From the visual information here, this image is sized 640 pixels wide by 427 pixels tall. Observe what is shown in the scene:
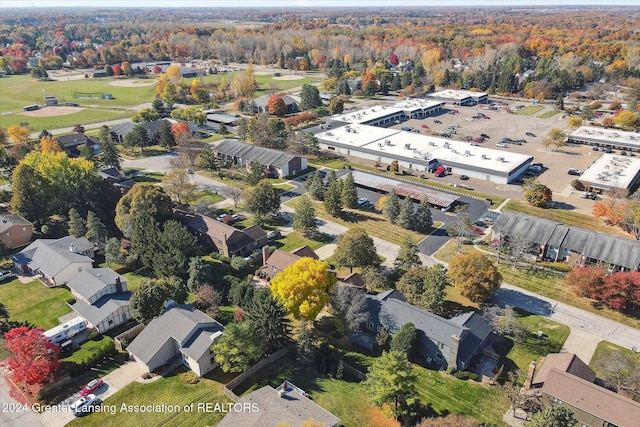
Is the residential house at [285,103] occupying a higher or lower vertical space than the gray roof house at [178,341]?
higher

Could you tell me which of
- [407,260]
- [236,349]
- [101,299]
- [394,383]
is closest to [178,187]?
[101,299]

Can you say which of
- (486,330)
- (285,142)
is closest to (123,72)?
(285,142)

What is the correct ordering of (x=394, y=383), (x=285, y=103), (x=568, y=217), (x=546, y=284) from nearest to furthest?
(x=394, y=383) < (x=546, y=284) < (x=568, y=217) < (x=285, y=103)

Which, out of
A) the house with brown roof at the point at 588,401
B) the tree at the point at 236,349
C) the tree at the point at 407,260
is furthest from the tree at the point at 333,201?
the house with brown roof at the point at 588,401

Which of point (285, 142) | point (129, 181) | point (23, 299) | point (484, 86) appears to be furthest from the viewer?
point (484, 86)

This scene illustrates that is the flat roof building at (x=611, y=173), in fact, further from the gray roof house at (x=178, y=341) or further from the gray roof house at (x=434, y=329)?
the gray roof house at (x=178, y=341)

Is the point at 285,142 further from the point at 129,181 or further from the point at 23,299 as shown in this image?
the point at 23,299

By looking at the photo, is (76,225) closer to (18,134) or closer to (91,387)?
(91,387)
